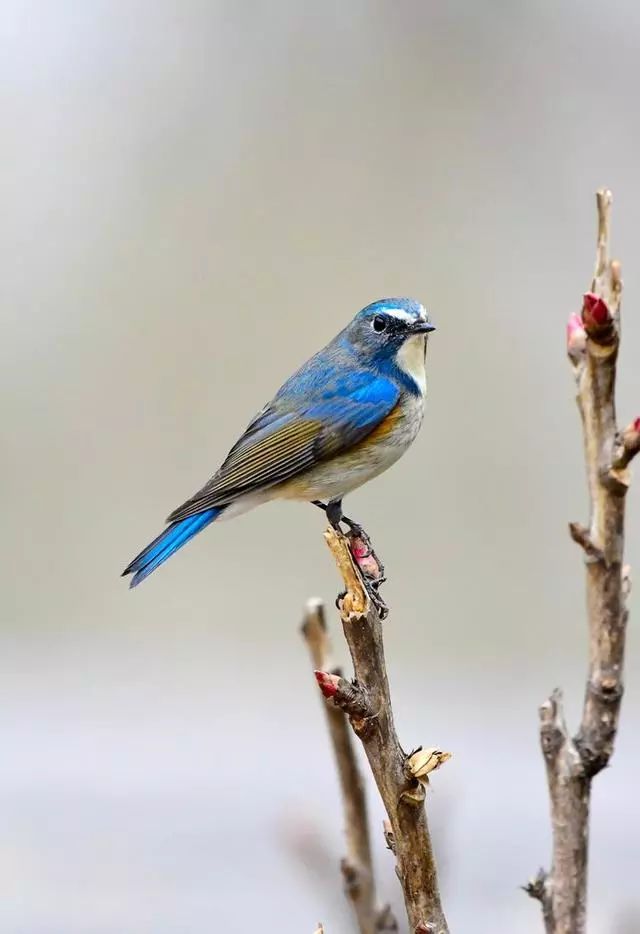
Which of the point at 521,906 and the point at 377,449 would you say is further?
the point at 521,906

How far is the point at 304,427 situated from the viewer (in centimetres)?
234

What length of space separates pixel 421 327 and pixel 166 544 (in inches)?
26.3

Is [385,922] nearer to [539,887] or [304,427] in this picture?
[539,887]

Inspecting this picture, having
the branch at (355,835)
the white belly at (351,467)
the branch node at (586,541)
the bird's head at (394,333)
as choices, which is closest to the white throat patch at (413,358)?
the bird's head at (394,333)

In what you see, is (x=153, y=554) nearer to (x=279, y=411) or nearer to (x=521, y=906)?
(x=279, y=411)

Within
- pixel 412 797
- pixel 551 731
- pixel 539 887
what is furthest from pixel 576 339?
pixel 539 887

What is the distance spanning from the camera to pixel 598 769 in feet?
5.09

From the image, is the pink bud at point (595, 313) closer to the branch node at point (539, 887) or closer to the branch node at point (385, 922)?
the branch node at point (539, 887)

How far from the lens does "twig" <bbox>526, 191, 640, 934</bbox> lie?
143 cm

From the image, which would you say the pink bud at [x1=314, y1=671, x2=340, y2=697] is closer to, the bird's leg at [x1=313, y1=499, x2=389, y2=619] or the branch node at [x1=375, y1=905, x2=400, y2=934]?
the bird's leg at [x1=313, y1=499, x2=389, y2=619]

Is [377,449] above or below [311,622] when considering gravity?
above

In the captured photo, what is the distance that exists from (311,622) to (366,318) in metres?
0.73

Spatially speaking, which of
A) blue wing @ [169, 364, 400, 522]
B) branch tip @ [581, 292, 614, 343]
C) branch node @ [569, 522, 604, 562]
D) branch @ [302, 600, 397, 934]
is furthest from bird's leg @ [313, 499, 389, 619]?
branch tip @ [581, 292, 614, 343]

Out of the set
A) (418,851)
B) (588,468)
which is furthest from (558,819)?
(588,468)
